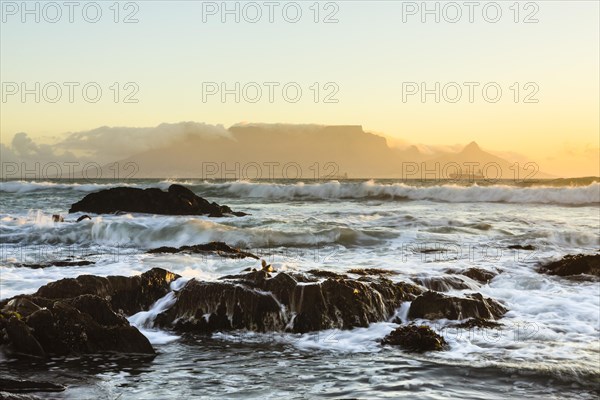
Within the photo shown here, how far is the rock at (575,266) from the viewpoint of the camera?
513 inches

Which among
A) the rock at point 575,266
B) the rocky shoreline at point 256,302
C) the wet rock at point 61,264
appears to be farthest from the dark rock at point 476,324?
the wet rock at point 61,264

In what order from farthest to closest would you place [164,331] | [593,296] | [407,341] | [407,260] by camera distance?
[407,260] → [593,296] → [164,331] → [407,341]

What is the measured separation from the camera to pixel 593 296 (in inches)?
443

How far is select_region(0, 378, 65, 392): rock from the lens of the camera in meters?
5.75

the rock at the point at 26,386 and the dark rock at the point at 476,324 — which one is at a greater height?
the rock at the point at 26,386

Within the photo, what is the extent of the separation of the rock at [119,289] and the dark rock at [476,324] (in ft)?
12.5

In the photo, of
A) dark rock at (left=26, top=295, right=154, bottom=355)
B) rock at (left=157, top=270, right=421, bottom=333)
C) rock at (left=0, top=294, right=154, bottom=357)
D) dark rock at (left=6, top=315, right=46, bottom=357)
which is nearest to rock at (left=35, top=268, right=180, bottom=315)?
rock at (left=157, top=270, right=421, bottom=333)

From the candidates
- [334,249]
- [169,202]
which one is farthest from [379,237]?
[169,202]

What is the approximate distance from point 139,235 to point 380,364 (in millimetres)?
13002

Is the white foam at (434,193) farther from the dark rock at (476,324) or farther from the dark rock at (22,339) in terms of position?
the dark rock at (22,339)

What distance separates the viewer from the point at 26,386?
6.02 meters

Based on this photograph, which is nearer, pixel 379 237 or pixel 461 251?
pixel 461 251

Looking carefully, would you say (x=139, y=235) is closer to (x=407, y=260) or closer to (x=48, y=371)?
(x=407, y=260)

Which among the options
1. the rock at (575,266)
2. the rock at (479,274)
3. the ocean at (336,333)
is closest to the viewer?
the ocean at (336,333)
